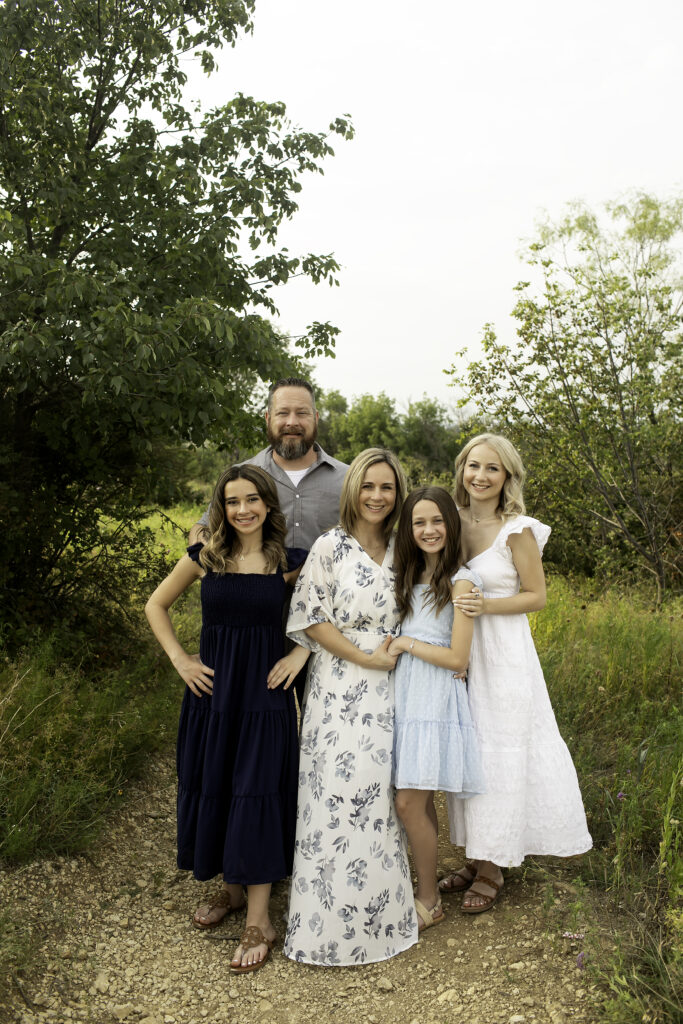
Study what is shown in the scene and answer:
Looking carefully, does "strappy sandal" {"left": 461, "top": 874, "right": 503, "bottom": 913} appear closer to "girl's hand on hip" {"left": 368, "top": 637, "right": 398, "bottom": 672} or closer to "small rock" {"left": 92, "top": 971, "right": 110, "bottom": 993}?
"girl's hand on hip" {"left": 368, "top": 637, "right": 398, "bottom": 672}

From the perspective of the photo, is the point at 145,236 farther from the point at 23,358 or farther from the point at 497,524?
the point at 497,524

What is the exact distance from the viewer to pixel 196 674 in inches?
133

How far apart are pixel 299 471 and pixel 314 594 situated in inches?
35.1

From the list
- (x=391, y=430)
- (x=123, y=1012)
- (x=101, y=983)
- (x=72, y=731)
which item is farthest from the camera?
(x=391, y=430)

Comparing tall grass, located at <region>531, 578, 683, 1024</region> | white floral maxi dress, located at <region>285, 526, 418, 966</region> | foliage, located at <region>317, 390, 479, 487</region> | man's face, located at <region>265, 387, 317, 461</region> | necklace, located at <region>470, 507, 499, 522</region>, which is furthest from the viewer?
foliage, located at <region>317, 390, 479, 487</region>

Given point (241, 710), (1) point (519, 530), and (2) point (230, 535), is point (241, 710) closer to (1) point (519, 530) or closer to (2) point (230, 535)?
(2) point (230, 535)

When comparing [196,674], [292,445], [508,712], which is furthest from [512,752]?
[292,445]

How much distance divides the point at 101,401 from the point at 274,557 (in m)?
2.29

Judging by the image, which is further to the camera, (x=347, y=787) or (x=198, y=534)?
(x=198, y=534)

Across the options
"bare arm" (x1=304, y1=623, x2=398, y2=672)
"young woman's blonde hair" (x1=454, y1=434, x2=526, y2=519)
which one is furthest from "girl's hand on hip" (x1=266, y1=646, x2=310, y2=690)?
"young woman's blonde hair" (x1=454, y1=434, x2=526, y2=519)

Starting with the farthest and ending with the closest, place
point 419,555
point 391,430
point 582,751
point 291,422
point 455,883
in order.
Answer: point 391,430, point 582,751, point 291,422, point 455,883, point 419,555

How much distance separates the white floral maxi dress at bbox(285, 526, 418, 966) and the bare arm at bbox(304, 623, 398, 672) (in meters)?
0.04

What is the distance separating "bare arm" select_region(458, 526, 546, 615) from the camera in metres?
3.37

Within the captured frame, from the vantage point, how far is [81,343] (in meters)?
4.17
